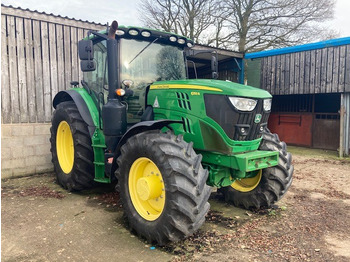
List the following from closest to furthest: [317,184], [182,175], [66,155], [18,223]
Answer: [182,175] < [18,223] < [66,155] < [317,184]

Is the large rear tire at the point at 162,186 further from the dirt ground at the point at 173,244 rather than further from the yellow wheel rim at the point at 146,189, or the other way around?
the dirt ground at the point at 173,244

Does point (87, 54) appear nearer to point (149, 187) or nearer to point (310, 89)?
point (149, 187)

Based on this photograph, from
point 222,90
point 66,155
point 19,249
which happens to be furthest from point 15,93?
point 222,90

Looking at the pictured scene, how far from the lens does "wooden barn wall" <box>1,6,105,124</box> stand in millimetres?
5832

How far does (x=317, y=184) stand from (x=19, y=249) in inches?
206

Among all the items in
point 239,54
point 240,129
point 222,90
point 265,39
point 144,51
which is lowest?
point 240,129

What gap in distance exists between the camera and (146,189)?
325cm

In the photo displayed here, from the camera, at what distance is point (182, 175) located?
9.78ft

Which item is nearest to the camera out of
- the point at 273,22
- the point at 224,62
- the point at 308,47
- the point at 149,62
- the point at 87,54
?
the point at 87,54

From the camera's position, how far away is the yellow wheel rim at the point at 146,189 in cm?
327

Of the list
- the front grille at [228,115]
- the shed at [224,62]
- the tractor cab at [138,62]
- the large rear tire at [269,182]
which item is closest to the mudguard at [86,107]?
the tractor cab at [138,62]

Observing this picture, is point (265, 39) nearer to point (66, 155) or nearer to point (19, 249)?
point (66, 155)

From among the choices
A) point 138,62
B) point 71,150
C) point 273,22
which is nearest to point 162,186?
point 138,62

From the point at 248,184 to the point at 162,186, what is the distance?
1697mm
